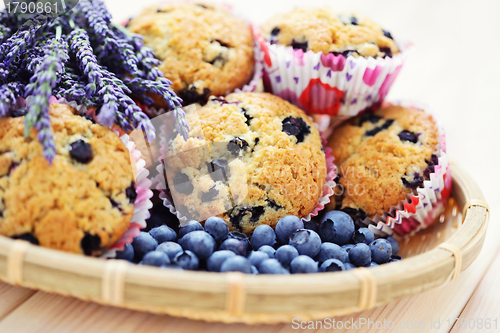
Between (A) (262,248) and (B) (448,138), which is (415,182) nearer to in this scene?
(A) (262,248)

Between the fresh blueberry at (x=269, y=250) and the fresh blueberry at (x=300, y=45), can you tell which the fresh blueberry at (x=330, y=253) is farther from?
the fresh blueberry at (x=300, y=45)

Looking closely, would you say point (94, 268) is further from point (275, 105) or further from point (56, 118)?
point (275, 105)

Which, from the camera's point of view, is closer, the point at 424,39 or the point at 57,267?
the point at 57,267

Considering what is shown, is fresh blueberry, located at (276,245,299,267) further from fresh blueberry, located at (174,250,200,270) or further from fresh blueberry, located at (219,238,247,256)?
fresh blueberry, located at (174,250,200,270)

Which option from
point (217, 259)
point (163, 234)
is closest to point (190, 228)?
point (163, 234)

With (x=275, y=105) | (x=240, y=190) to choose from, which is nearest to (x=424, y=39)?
(x=275, y=105)

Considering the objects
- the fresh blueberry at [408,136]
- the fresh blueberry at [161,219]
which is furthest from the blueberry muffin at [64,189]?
the fresh blueberry at [408,136]
